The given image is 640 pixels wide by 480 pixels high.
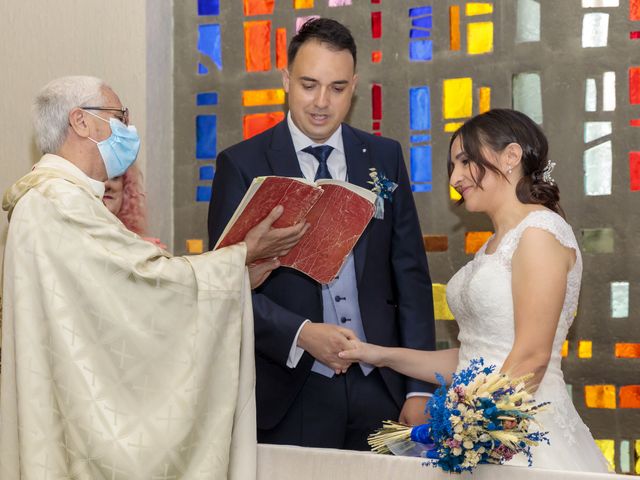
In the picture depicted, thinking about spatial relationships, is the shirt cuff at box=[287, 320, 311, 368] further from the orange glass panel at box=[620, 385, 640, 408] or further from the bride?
the orange glass panel at box=[620, 385, 640, 408]

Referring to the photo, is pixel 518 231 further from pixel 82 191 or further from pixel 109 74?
pixel 109 74

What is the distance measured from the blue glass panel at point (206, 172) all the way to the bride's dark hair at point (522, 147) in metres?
1.91

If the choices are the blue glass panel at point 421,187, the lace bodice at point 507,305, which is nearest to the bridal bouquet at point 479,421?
the lace bodice at point 507,305

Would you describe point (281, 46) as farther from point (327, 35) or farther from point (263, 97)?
point (327, 35)

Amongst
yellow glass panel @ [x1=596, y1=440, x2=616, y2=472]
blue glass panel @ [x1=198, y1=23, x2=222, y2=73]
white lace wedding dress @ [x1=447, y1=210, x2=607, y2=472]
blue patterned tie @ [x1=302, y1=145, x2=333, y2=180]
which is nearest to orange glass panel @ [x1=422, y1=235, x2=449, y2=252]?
yellow glass panel @ [x1=596, y1=440, x2=616, y2=472]

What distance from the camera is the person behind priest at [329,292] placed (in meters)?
2.91

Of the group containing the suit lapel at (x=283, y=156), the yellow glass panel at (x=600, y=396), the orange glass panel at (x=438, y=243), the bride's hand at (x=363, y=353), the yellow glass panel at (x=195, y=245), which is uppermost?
the suit lapel at (x=283, y=156)

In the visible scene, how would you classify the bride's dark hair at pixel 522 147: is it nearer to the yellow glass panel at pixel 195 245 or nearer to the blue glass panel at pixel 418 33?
the blue glass panel at pixel 418 33

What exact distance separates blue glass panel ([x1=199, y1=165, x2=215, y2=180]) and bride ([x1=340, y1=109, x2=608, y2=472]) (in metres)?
1.80

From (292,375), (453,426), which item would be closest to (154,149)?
(292,375)

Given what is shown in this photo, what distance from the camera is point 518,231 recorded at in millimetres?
2617

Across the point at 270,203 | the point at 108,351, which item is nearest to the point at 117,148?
the point at 270,203

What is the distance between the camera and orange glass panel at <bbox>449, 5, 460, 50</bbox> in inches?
162

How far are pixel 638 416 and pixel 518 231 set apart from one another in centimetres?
164
